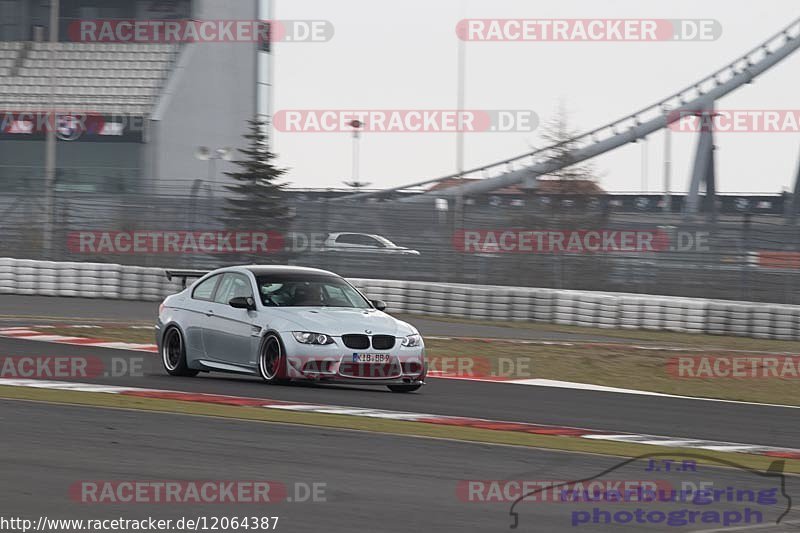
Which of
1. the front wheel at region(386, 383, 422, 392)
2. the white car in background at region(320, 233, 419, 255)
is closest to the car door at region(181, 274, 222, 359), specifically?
the front wheel at region(386, 383, 422, 392)

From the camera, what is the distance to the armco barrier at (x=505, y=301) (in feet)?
74.4

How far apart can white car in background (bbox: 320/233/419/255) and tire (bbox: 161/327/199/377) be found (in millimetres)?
12698

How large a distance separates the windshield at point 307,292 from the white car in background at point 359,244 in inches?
498

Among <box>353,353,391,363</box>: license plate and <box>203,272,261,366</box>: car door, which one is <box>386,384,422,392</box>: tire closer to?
<box>353,353,391,363</box>: license plate

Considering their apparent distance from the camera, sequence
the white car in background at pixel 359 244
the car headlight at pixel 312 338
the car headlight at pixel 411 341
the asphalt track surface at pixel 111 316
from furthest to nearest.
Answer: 1. the white car in background at pixel 359 244
2. the asphalt track surface at pixel 111 316
3. the car headlight at pixel 411 341
4. the car headlight at pixel 312 338

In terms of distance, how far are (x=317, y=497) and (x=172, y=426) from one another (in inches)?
103

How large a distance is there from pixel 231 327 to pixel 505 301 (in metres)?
12.1

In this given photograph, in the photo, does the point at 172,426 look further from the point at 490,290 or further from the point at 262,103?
the point at 262,103

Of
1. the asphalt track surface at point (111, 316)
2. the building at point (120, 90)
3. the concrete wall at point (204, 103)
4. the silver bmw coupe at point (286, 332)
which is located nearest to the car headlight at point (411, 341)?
the silver bmw coupe at point (286, 332)

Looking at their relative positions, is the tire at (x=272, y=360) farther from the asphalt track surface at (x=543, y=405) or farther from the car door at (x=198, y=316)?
the car door at (x=198, y=316)

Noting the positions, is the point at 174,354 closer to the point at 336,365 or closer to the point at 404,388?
the point at 336,365

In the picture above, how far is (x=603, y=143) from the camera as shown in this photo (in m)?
48.8

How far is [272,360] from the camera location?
1180cm

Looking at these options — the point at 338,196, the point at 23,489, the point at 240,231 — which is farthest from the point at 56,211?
the point at 23,489
